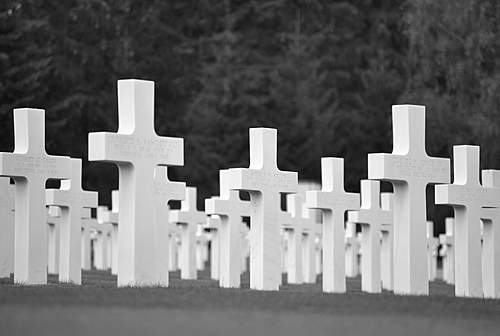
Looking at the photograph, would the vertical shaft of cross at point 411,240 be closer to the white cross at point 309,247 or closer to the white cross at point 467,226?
the white cross at point 467,226

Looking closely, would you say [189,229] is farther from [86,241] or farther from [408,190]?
[408,190]

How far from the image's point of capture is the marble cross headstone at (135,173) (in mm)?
14656

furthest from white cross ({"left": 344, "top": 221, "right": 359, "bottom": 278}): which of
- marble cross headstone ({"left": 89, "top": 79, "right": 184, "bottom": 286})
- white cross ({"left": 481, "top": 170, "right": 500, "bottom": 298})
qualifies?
marble cross headstone ({"left": 89, "top": 79, "right": 184, "bottom": 286})

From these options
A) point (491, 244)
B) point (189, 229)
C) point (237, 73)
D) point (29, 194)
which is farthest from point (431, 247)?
point (237, 73)

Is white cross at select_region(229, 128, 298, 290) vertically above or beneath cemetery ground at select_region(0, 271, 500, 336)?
above

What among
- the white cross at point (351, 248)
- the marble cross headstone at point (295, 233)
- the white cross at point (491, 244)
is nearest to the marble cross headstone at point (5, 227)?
the marble cross headstone at point (295, 233)

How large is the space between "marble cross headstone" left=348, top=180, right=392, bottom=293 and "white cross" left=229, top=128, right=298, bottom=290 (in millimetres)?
2145

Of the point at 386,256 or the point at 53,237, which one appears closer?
the point at 386,256

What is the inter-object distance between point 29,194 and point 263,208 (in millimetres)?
2799

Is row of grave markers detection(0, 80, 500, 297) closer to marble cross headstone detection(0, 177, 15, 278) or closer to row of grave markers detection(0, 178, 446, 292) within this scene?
row of grave markers detection(0, 178, 446, 292)

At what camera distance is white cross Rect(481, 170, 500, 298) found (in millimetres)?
17438

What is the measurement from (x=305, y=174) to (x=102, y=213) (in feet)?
68.0

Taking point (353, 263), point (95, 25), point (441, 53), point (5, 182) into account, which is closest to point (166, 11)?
point (95, 25)

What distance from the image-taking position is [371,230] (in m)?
19.7
